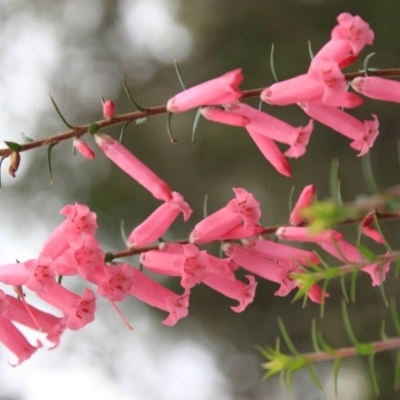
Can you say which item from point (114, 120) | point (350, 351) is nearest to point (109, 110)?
point (114, 120)

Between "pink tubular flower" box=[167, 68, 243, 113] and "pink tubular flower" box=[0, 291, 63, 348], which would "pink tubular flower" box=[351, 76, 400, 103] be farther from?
"pink tubular flower" box=[0, 291, 63, 348]

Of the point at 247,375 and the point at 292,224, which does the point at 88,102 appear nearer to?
the point at 247,375

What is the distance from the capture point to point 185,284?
0.41 metres

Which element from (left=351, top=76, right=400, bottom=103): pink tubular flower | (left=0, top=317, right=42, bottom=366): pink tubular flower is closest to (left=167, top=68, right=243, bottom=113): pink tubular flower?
(left=351, top=76, right=400, bottom=103): pink tubular flower

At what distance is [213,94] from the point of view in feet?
1.25

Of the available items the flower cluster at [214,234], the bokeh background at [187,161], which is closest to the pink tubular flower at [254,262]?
the flower cluster at [214,234]

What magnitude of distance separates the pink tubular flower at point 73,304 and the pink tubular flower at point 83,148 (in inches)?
3.8

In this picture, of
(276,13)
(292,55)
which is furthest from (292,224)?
(276,13)

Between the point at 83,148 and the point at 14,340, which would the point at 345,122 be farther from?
the point at 14,340

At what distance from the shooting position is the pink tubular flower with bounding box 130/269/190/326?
443 mm

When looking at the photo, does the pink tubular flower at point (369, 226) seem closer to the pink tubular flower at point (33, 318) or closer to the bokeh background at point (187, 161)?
the pink tubular flower at point (33, 318)

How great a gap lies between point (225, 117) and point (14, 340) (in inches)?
9.5

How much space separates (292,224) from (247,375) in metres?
1.19

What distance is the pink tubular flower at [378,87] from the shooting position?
1.36 ft
